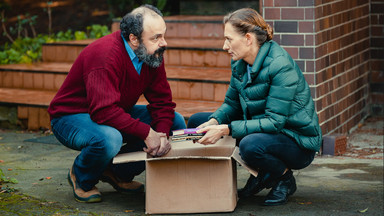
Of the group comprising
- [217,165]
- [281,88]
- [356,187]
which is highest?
[281,88]

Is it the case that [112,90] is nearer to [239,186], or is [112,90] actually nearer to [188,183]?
[188,183]

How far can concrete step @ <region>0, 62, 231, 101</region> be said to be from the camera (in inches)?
262

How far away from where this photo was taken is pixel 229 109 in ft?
14.4

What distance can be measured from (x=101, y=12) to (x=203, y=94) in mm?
4389

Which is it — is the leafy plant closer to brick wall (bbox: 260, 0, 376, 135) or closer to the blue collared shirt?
brick wall (bbox: 260, 0, 376, 135)

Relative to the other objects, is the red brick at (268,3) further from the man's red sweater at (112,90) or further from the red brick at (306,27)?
the man's red sweater at (112,90)

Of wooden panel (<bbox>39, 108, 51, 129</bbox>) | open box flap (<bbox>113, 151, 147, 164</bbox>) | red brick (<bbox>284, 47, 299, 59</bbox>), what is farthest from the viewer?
wooden panel (<bbox>39, 108, 51, 129</bbox>)

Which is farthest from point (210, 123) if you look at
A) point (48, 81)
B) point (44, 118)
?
point (48, 81)

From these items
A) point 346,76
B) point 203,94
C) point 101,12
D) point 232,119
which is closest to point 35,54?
point 101,12

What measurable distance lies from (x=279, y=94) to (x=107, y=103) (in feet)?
3.28

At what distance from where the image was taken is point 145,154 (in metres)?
4.00

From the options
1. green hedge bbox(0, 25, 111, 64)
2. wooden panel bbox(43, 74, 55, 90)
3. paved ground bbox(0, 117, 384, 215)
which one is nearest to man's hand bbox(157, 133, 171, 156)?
paved ground bbox(0, 117, 384, 215)

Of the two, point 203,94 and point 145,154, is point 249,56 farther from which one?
point 203,94

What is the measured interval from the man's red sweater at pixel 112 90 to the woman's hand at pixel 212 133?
1.12 feet
